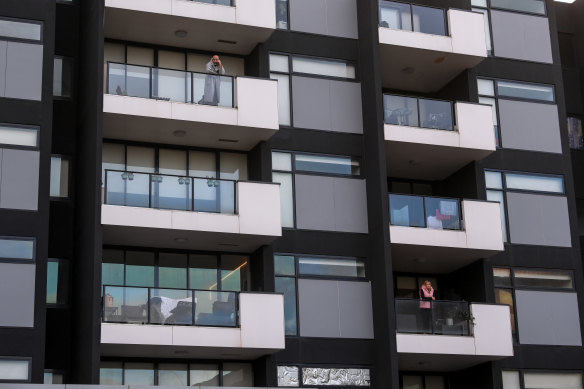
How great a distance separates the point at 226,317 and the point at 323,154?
260 inches

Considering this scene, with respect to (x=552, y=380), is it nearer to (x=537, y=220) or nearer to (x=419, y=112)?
(x=537, y=220)

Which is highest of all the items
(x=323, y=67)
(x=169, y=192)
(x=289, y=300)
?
(x=323, y=67)

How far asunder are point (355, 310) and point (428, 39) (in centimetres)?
941

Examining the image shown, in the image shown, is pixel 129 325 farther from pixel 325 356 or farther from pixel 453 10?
pixel 453 10

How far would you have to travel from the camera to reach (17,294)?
29.4m

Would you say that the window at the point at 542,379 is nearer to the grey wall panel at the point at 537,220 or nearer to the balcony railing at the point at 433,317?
the balcony railing at the point at 433,317

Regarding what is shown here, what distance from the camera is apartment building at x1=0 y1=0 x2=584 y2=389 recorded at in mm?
30969

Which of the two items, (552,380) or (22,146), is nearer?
(22,146)

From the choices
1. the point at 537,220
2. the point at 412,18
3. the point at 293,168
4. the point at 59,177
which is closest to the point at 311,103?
the point at 293,168

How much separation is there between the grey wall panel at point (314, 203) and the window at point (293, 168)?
8.9 inches

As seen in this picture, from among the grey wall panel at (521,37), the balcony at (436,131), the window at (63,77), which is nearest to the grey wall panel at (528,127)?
the balcony at (436,131)

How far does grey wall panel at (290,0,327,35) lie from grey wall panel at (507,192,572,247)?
832 cm

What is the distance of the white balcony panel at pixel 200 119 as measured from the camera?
1275 inches

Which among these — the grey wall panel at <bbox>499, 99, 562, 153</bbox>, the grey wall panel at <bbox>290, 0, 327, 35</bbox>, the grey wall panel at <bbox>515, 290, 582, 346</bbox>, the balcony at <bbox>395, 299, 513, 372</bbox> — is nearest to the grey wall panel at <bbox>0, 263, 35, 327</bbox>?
the balcony at <bbox>395, 299, 513, 372</bbox>
